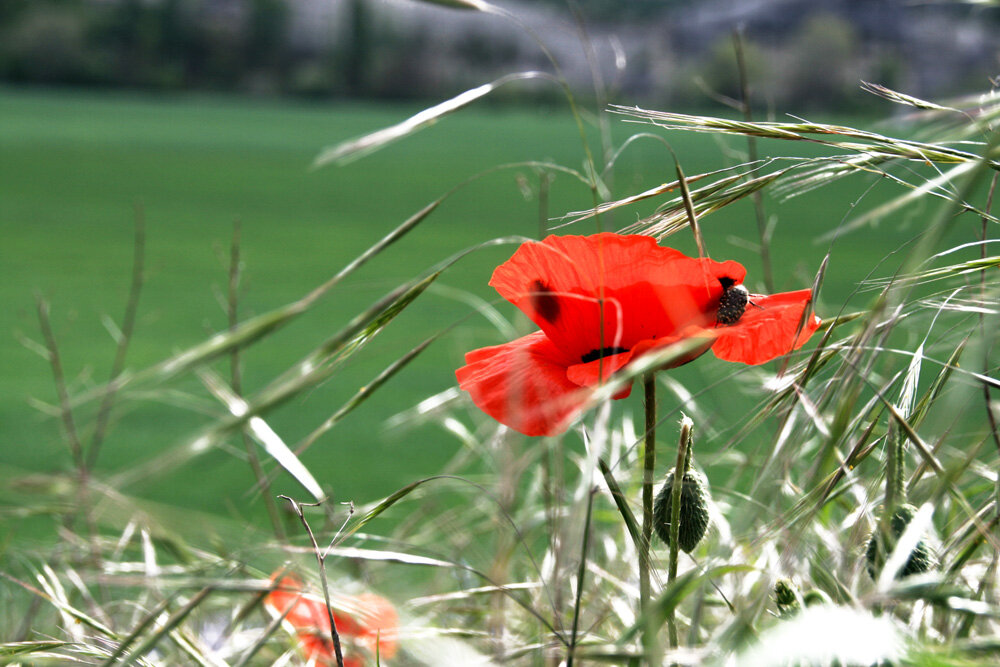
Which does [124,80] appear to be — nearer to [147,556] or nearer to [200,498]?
[200,498]

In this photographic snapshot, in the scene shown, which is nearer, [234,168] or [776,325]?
[776,325]

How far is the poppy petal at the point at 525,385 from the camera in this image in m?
0.28

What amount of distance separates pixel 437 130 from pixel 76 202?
9.30 m

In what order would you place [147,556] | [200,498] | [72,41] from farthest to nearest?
[72,41]
[200,498]
[147,556]

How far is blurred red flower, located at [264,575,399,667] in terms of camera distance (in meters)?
Result: 0.37

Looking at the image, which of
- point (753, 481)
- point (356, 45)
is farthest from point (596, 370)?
point (356, 45)

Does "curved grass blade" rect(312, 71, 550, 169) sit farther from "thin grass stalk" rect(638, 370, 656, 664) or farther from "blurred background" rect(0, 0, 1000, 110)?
"blurred background" rect(0, 0, 1000, 110)

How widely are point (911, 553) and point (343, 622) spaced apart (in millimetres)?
278

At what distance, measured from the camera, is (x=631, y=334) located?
314mm

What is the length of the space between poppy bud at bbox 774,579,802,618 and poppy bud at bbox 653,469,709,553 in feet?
0.12

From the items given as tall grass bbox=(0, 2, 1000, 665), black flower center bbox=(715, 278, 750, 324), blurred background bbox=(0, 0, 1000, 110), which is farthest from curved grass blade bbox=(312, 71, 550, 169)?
blurred background bbox=(0, 0, 1000, 110)

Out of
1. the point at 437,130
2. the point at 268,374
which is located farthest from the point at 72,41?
the point at 268,374

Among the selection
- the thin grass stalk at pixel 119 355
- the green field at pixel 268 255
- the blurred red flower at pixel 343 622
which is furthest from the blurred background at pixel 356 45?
the blurred red flower at pixel 343 622

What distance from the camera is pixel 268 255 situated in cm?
536
